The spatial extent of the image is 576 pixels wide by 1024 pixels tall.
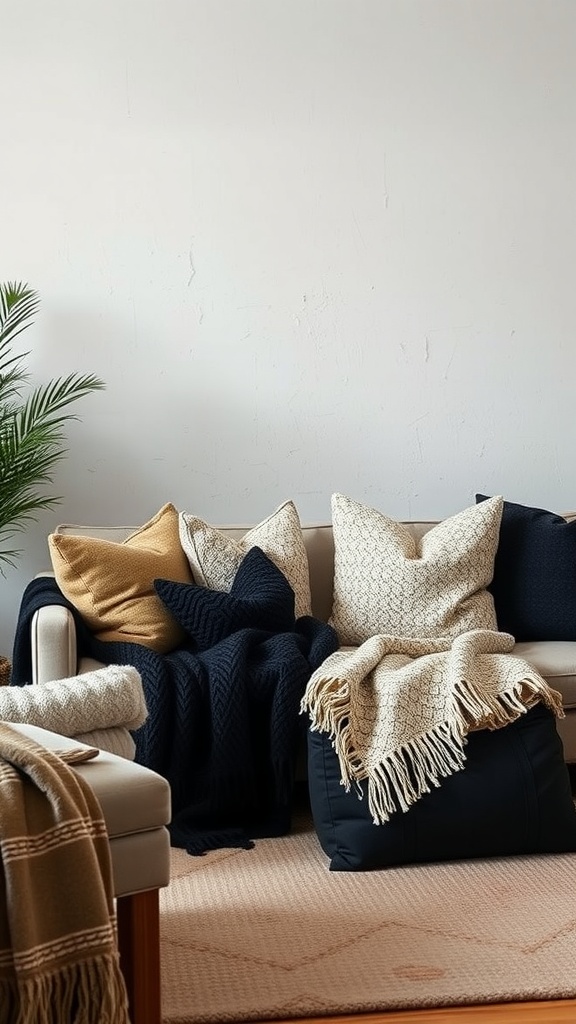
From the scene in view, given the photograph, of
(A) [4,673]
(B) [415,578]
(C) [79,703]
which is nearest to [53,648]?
(A) [4,673]

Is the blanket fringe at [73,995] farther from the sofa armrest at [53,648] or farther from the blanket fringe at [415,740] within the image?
the sofa armrest at [53,648]

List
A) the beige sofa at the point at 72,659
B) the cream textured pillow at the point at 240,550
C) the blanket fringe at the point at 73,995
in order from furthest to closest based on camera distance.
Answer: the cream textured pillow at the point at 240,550 → the beige sofa at the point at 72,659 → the blanket fringe at the point at 73,995

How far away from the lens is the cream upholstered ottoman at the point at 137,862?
5.57 feet

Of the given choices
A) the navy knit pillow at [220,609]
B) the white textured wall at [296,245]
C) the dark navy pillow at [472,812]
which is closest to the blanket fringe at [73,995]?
the dark navy pillow at [472,812]

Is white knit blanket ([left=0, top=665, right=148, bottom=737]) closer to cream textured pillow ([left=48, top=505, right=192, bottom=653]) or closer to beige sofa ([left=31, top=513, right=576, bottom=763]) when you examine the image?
beige sofa ([left=31, top=513, right=576, bottom=763])

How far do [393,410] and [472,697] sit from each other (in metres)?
1.52

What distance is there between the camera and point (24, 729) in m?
1.92

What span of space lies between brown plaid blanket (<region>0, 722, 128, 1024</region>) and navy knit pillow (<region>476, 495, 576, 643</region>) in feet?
6.53

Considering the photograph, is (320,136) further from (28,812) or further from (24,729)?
(28,812)

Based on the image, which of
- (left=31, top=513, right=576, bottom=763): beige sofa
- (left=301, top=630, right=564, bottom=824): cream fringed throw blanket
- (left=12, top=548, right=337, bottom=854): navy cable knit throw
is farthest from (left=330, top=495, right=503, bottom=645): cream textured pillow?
(left=301, top=630, right=564, bottom=824): cream fringed throw blanket

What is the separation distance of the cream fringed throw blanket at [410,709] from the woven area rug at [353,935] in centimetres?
21

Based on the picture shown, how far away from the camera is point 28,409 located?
3.70 m

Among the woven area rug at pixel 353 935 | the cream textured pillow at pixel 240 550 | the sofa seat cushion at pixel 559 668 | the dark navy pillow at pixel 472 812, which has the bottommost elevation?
the woven area rug at pixel 353 935

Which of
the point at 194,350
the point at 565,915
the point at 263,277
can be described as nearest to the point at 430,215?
the point at 263,277
